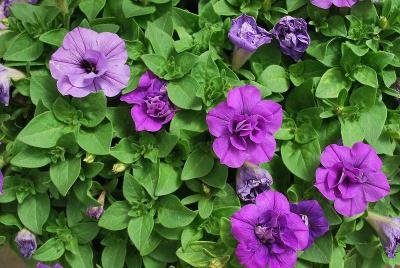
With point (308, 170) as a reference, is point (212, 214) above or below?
below

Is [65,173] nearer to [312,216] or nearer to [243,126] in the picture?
[243,126]

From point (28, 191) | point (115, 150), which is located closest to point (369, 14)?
point (115, 150)

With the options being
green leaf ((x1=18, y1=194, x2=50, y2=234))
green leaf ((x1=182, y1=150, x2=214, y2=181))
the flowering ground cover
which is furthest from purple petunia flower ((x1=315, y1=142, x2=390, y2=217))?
green leaf ((x1=18, y1=194, x2=50, y2=234))

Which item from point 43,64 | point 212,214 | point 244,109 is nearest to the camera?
point 244,109

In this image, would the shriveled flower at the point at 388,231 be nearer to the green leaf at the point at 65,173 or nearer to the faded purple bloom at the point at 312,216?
the faded purple bloom at the point at 312,216

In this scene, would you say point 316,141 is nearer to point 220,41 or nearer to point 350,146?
point 350,146

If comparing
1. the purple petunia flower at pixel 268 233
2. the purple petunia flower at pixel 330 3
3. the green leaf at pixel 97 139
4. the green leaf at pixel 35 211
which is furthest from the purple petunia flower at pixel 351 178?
the green leaf at pixel 35 211
